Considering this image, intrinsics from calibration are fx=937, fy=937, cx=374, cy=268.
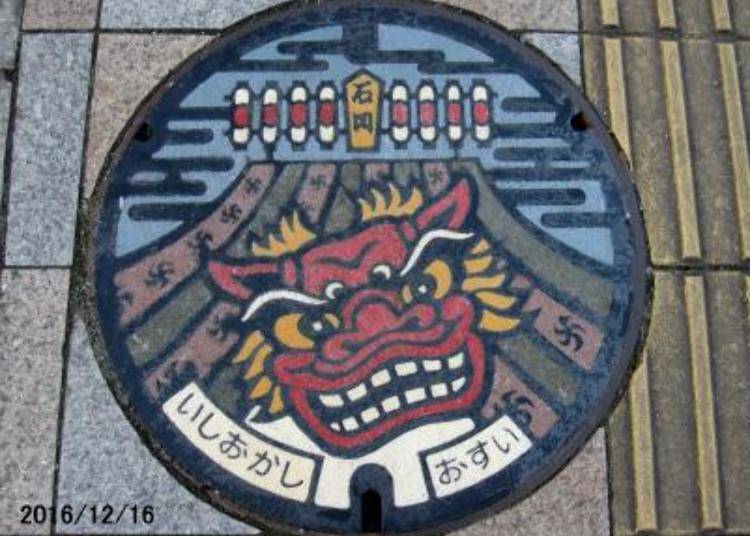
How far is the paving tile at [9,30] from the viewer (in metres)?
2.52

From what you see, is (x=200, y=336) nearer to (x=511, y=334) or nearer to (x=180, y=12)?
(x=511, y=334)

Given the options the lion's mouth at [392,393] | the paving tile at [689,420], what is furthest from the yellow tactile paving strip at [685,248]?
the lion's mouth at [392,393]

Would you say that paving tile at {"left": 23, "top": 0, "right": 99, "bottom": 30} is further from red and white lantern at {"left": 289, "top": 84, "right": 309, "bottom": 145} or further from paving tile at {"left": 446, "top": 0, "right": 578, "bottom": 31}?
paving tile at {"left": 446, "top": 0, "right": 578, "bottom": 31}

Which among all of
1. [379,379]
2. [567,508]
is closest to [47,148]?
[379,379]

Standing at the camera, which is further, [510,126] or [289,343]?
[510,126]

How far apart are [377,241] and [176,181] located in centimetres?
54

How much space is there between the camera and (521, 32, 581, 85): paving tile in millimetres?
2523

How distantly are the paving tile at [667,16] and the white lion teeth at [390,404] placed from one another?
45.7 inches

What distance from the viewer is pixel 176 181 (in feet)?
7.84

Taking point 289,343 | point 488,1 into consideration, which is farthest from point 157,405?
point 488,1

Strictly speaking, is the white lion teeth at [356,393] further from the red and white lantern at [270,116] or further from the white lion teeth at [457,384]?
the red and white lantern at [270,116]

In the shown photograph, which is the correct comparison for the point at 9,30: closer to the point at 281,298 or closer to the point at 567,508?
the point at 281,298
